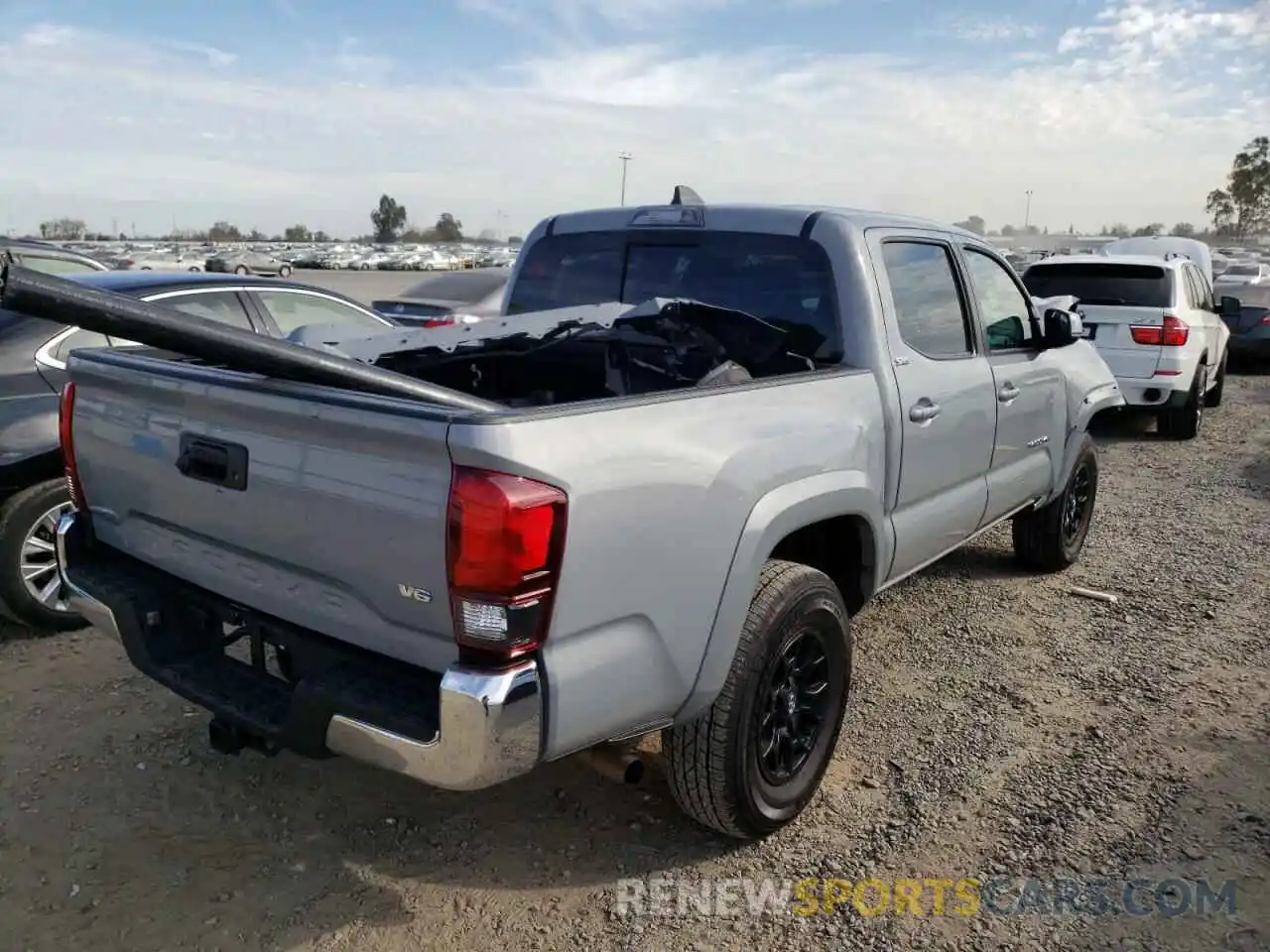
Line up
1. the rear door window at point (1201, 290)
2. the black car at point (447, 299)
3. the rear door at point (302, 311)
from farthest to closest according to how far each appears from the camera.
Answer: the rear door window at point (1201, 290) < the black car at point (447, 299) < the rear door at point (302, 311)

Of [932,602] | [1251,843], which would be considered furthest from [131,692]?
[1251,843]

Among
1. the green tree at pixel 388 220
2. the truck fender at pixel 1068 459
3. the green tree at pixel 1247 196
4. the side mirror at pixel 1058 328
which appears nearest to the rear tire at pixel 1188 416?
the truck fender at pixel 1068 459

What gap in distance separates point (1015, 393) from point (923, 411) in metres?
1.08

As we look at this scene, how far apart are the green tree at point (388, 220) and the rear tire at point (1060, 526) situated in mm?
120702

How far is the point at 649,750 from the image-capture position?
361cm

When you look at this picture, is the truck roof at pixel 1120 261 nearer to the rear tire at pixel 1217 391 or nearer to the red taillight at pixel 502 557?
the rear tire at pixel 1217 391

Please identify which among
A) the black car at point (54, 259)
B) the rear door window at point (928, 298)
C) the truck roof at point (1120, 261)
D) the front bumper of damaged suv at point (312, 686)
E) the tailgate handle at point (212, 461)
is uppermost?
the truck roof at point (1120, 261)

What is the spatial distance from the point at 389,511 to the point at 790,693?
1.52 m

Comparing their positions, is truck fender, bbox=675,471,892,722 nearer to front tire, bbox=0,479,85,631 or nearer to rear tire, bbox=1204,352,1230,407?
front tire, bbox=0,479,85,631

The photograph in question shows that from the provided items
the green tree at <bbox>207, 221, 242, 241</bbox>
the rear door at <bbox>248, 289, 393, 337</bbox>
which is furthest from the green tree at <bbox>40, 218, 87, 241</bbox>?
the rear door at <bbox>248, 289, 393, 337</bbox>

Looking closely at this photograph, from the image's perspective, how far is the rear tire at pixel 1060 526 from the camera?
548 cm

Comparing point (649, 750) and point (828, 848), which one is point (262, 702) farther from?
point (828, 848)

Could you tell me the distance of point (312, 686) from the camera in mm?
2357

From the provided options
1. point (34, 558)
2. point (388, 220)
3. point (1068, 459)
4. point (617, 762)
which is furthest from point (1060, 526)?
point (388, 220)
